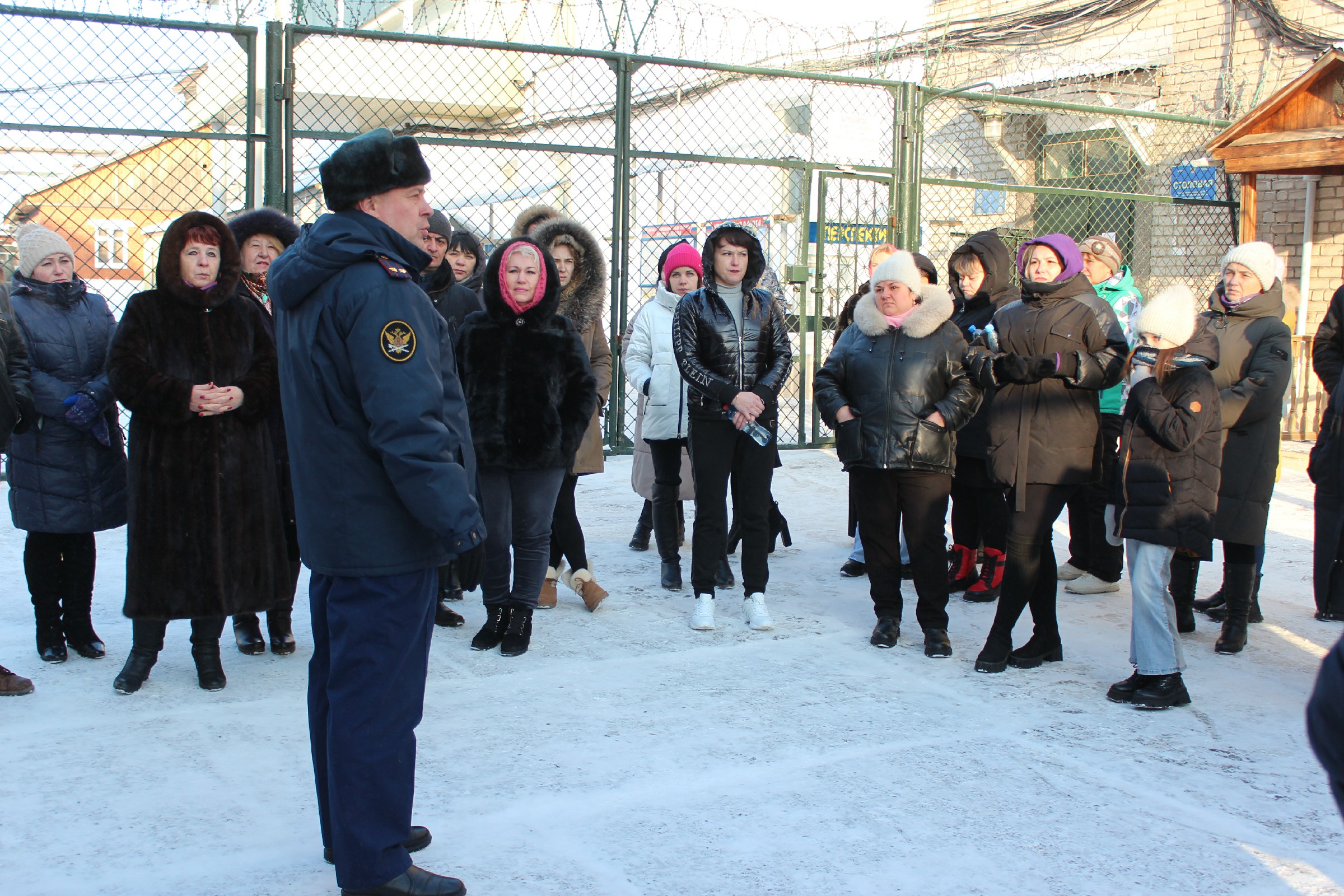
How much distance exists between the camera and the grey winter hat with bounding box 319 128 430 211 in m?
2.65

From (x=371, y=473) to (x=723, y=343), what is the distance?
104 inches

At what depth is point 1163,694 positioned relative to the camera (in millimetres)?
4105

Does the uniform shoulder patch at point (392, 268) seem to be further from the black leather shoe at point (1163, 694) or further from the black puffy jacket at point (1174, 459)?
the black leather shoe at point (1163, 694)

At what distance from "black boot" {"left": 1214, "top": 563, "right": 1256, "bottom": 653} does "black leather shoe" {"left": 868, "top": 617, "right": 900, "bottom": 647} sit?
135 centimetres

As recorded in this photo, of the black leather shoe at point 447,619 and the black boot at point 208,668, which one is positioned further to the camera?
the black leather shoe at point 447,619

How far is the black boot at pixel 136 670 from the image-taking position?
4.12m

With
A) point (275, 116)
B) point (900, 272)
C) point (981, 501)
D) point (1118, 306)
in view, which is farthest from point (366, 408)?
point (275, 116)

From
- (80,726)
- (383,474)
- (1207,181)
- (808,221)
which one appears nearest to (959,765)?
(383,474)

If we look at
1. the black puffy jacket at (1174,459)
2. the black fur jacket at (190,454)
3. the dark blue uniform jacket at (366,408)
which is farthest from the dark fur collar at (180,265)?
the black puffy jacket at (1174,459)

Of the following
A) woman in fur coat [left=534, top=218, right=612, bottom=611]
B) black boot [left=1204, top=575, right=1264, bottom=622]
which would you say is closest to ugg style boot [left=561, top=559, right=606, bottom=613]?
woman in fur coat [left=534, top=218, right=612, bottom=611]

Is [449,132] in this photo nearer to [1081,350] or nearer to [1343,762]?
[1081,350]

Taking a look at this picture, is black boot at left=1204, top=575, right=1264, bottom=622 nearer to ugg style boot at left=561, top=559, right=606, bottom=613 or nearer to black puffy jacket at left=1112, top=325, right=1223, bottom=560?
black puffy jacket at left=1112, top=325, right=1223, bottom=560

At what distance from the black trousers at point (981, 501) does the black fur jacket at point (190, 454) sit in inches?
127

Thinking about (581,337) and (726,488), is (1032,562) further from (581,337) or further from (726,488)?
(581,337)
